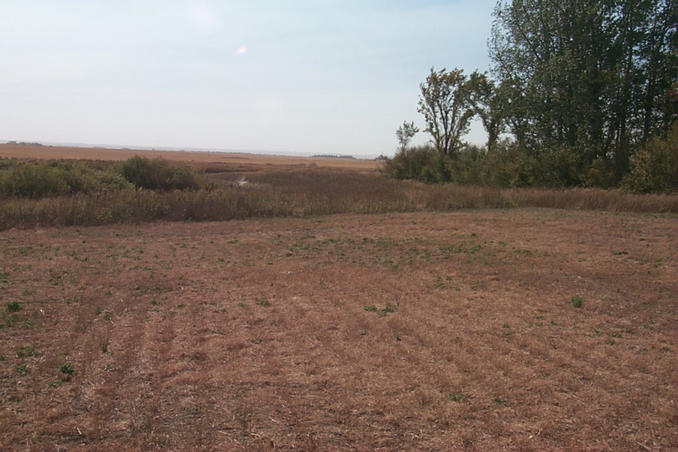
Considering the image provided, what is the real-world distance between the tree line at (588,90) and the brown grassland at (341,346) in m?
13.1

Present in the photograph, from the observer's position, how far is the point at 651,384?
440 centimetres

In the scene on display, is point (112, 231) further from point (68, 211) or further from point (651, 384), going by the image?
point (651, 384)

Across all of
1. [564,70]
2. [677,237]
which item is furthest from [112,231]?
[564,70]

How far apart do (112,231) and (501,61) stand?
71.7 feet

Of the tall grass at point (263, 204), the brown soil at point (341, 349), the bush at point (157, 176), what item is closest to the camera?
the brown soil at point (341, 349)

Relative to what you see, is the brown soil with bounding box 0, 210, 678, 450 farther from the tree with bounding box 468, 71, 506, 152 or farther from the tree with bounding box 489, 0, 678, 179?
the tree with bounding box 468, 71, 506, 152

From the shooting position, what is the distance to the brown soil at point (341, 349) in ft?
12.1

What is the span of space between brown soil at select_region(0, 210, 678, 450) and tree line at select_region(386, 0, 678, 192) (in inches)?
547

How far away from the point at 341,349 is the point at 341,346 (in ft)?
0.31

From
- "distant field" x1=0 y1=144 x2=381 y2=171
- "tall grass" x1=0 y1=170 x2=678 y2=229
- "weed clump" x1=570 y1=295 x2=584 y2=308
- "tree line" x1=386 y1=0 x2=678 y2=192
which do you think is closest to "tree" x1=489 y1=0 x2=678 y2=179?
"tree line" x1=386 y1=0 x2=678 y2=192

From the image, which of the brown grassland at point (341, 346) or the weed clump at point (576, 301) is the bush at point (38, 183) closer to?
the brown grassland at point (341, 346)

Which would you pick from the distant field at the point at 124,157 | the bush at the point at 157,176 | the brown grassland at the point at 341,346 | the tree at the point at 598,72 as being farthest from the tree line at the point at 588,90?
the distant field at the point at 124,157

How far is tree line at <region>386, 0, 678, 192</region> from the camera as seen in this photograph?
2170cm

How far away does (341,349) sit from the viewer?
528cm
